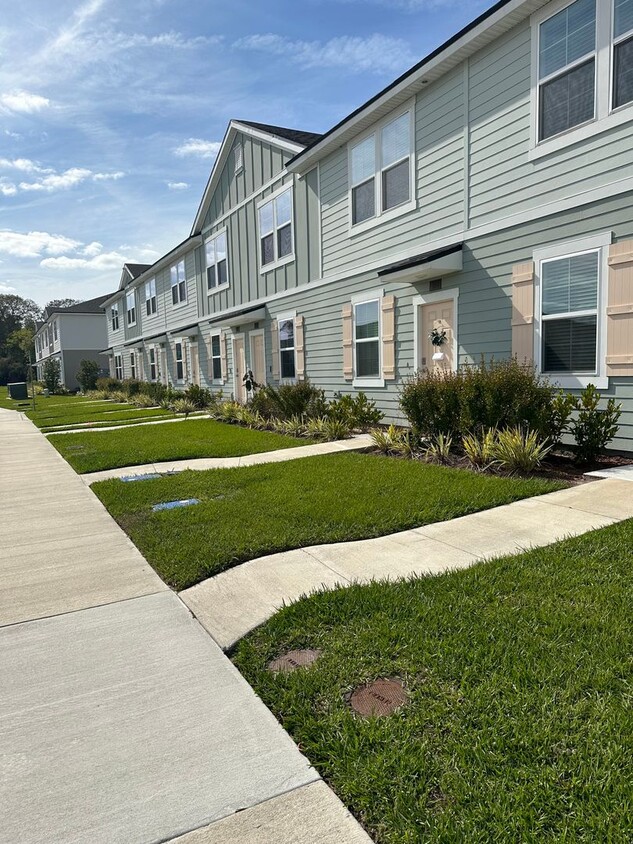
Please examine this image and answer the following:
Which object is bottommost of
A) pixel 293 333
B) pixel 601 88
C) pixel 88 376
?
pixel 88 376

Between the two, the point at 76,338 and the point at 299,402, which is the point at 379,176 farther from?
the point at 76,338

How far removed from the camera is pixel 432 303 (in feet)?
32.3

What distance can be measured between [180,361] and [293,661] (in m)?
22.2

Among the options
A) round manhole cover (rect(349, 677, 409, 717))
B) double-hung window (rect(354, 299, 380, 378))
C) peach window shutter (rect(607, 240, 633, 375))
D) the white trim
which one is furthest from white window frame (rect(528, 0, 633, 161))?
round manhole cover (rect(349, 677, 409, 717))

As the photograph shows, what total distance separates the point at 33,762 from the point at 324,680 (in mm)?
1256

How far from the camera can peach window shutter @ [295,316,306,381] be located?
46.5 ft

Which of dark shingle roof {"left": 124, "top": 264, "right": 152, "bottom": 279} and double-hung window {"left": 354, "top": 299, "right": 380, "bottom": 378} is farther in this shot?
dark shingle roof {"left": 124, "top": 264, "right": 152, "bottom": 279}

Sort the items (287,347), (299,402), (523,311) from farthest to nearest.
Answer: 1. (287,347)
2. (299,402)
3. (523,311)

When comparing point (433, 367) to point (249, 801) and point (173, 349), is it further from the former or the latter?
point (173, 349)

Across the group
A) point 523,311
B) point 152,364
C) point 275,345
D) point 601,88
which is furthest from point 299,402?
point 152,364

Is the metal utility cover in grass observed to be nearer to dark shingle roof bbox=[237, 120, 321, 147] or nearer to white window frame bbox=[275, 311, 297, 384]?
white window frame bbox=[275, 311, 297, 384]

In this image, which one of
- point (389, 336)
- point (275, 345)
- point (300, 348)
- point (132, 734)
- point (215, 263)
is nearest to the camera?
point (132, 734)

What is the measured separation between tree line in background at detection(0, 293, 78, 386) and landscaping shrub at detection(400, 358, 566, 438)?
5607cm

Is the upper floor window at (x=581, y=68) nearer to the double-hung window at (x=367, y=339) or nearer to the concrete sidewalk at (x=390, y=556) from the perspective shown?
the double-hung window at (x=367, y=339)
